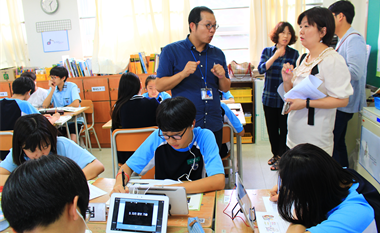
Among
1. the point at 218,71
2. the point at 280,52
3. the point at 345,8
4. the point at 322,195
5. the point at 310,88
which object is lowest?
the point at 322,195

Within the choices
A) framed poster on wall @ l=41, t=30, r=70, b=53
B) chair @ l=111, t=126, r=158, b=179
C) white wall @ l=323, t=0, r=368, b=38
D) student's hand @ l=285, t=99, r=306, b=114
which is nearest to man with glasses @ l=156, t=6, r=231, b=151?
chair @ l=111, t=126, r=158, b=179

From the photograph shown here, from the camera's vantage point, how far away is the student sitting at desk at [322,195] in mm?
880

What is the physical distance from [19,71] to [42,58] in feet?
1.47

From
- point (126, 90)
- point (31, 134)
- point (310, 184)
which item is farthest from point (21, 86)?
point (310, 184)

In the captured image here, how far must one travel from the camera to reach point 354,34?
7.34 ft

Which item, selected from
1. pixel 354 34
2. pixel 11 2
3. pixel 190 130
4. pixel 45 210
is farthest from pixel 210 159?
pixel 11 2

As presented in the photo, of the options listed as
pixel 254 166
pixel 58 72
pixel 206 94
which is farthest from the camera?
pixel 58 72

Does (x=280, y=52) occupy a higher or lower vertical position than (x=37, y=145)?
higher

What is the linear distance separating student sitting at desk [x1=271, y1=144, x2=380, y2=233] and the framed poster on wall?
4.79m

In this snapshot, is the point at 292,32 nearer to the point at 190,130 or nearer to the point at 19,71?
the point at 190,130

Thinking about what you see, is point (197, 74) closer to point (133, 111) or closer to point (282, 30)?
point (133, 111)

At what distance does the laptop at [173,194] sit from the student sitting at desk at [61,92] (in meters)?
3.13

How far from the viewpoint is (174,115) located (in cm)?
142

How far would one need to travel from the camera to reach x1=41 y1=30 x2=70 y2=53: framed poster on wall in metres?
4.72
